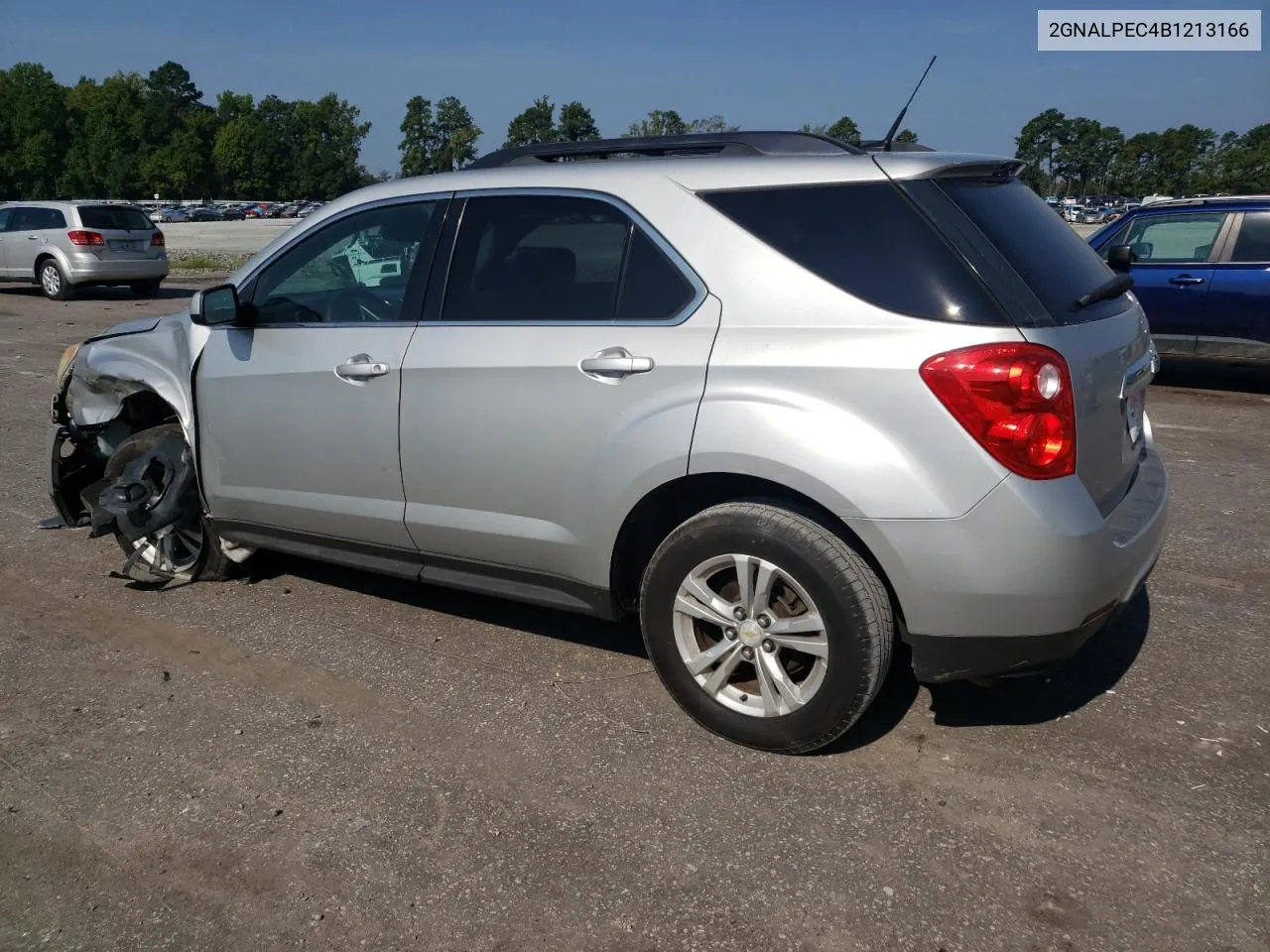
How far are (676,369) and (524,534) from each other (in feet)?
2.76

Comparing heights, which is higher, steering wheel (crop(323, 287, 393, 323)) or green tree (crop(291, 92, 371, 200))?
green tree (crop(291, 92, 371, 200))

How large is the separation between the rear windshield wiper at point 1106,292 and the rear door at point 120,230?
736 inches

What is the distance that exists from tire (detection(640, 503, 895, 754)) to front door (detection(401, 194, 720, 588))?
25cm

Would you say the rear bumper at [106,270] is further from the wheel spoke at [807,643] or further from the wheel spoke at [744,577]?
the wheel spoke at [807,643]

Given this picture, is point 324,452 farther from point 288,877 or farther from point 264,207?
point 264,207

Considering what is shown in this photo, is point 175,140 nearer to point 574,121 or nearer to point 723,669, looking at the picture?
point 574,121

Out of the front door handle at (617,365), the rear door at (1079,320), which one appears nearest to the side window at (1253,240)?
the rear door at (1079,320)

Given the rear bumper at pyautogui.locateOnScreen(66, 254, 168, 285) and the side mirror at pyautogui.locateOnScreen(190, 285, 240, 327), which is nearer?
the side mirror at pyautogui.locateOnScreen(190, 285, 240, 327)

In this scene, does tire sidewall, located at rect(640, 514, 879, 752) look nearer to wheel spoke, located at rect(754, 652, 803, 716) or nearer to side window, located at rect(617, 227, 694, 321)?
wheel spoke, located at rect(754, 652, 803, 716)

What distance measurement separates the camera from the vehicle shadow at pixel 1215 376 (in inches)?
379

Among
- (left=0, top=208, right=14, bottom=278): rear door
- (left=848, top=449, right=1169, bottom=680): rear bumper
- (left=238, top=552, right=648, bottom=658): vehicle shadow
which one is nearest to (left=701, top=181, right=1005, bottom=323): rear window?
(left=848, top=449, right=1169, bottom=680): rear bumper

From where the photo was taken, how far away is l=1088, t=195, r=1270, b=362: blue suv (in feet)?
29.8

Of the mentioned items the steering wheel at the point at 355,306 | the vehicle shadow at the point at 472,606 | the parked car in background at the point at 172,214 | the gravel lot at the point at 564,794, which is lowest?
the gravel lot at the point at 564,794

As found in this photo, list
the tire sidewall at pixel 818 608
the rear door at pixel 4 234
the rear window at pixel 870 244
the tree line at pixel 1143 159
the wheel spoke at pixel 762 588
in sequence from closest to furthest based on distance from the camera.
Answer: the rear window at pixel 870 244, the tire sidewall at pixel 818 608, the wheel spoke at pixel 762 588, the rear door at pixel 4 234, the tree line at pixel 1143 159
